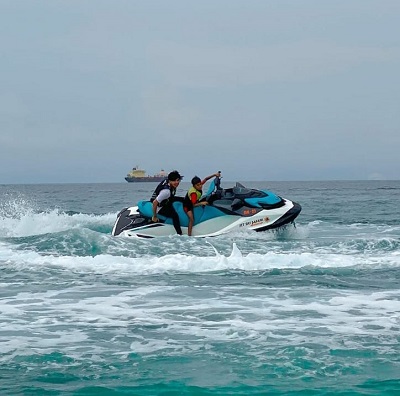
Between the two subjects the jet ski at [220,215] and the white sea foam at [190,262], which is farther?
the jet ski at [220,215]

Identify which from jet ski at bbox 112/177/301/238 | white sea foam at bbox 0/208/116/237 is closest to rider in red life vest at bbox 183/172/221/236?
jet ski at bbox 112/177/301/238

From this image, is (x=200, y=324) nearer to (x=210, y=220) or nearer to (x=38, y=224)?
(x=210, y=220)

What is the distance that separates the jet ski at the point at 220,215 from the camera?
16312 millimetres

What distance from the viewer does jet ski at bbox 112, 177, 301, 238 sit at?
53.5 feet

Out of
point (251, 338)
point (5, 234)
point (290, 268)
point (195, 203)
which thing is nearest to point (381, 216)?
point (195, 203)

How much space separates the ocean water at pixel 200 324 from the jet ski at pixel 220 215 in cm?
216

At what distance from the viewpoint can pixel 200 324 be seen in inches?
282

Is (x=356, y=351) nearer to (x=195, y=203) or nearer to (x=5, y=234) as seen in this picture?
(x=195, y=203)

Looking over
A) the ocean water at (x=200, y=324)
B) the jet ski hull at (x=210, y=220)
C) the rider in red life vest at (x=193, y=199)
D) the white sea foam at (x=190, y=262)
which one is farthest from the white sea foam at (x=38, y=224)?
the white sea foam at (x=190, y=262)

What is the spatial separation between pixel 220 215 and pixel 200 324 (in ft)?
32.0

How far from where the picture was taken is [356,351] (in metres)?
6.02

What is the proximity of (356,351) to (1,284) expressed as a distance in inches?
231

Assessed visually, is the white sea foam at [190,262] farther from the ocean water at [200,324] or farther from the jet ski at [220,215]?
the jet ski at [220,215]

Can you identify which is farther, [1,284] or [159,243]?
[159,243]
